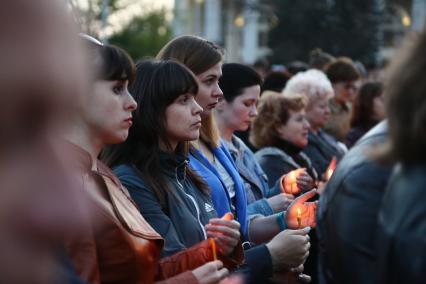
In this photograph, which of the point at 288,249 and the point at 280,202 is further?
the point at 280,202

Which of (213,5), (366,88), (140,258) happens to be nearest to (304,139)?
(366,88)

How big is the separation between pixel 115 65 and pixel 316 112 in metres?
3.94

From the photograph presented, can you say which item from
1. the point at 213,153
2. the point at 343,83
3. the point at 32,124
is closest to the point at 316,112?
the point at 343,83

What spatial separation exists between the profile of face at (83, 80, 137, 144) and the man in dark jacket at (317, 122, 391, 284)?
989mm

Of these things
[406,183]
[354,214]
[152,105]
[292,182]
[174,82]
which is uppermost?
[406,183]

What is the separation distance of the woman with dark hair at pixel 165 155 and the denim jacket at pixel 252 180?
2.70 feet

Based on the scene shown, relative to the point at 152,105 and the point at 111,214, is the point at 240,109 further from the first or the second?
the point at 111,214

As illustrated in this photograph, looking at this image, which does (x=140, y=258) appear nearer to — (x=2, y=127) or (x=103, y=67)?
(x=103, y=67)

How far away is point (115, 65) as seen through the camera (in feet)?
9.18

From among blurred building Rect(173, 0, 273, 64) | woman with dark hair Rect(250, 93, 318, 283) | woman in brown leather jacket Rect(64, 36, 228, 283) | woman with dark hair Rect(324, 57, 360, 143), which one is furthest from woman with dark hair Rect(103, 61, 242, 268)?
blurred building Rect(173, 0, 273, 64)

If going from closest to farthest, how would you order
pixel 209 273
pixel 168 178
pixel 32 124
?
1. pixel 32 124
2. pixel 209 273
3. pixel 168 178

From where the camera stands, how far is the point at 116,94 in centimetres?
280

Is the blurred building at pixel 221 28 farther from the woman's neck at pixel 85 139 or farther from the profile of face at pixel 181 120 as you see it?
the woman's neck at pixel 85 139

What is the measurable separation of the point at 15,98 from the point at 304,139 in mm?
4381
